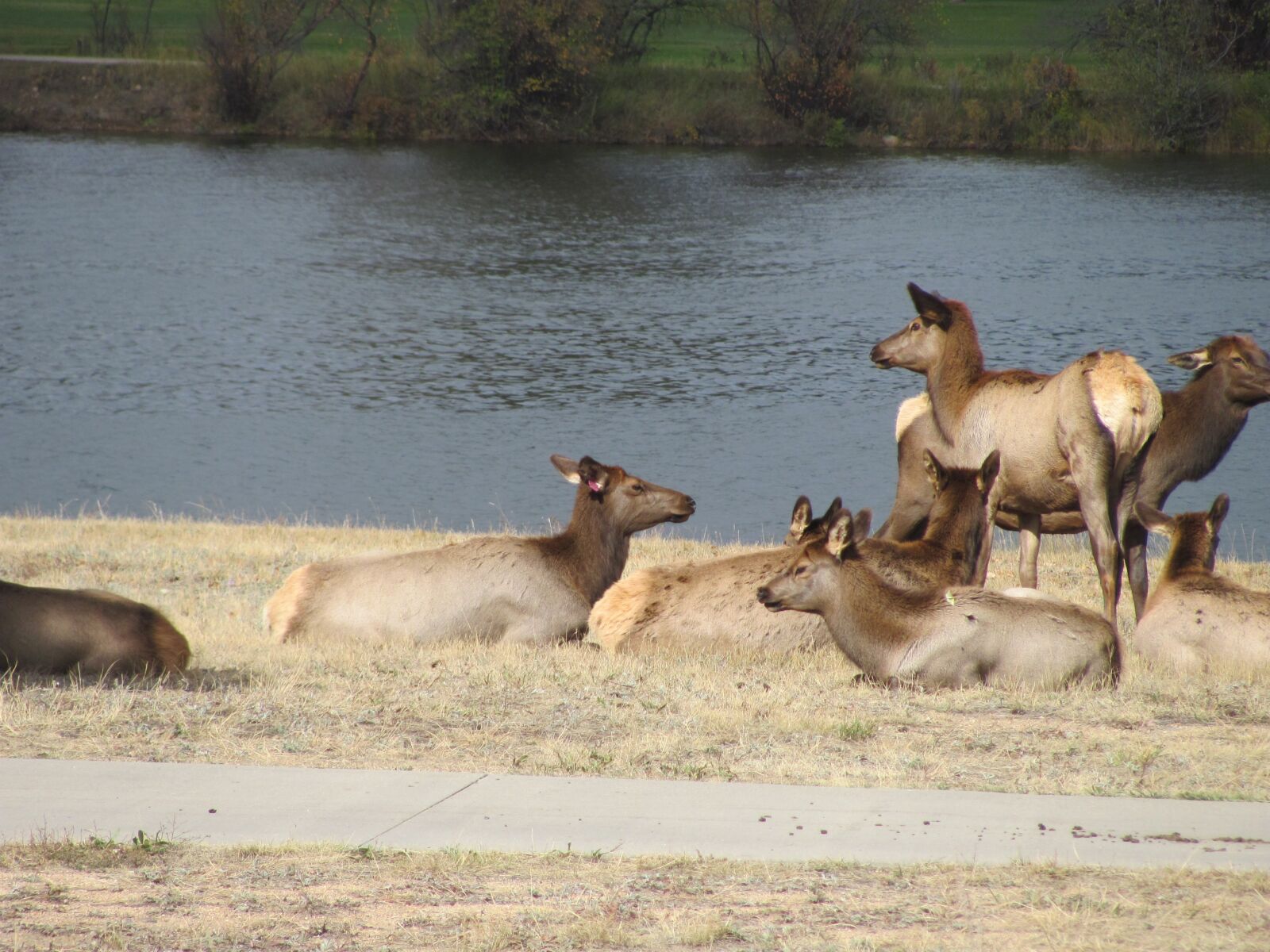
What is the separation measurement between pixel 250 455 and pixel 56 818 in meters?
19.4

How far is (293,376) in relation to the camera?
3072cm

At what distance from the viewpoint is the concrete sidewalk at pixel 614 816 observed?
19.7 feet

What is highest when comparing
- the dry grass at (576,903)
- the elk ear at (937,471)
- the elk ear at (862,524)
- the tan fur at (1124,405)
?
the tan fur at (1124,405)

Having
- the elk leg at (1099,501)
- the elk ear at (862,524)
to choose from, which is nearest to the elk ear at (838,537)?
the elk ear at (862,524)

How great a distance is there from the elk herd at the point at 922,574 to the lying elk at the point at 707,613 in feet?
0.04

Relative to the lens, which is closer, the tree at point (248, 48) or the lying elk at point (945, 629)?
the lying elk at point (945, 629)

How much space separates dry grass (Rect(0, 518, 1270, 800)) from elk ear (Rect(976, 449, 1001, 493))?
141 cm

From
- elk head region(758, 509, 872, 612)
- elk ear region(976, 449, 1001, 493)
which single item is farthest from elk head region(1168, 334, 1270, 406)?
elk head region(758, 509, 872, 612)

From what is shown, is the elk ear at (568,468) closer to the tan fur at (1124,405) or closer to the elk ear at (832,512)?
the elk ear at (832,512)

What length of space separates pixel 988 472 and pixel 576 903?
17.9ft

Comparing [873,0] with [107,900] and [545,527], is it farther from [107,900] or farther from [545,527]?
[107,900]

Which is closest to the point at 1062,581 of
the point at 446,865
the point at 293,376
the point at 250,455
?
the point at 446,865

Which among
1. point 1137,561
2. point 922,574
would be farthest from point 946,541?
point 1137,561

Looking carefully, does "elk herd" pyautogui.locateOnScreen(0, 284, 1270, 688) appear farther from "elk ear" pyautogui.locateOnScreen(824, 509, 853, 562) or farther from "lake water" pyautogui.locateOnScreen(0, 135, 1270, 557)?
"lake water" pyautogui.locateOnScreen(0, 135, 1270, 557)
